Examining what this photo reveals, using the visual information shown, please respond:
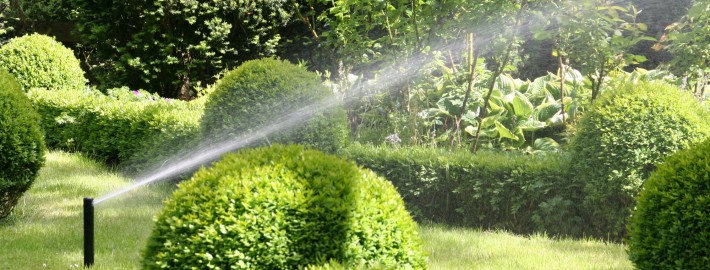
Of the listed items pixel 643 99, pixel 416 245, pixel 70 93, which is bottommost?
pixel 70 93

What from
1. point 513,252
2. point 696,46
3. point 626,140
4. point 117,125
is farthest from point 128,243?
point 696,46

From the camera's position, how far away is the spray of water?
6098mm

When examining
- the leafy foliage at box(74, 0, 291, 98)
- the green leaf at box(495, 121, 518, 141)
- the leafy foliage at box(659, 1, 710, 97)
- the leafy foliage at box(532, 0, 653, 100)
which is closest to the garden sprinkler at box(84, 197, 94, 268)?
the green leaf at box(495, 121, 518, 141)

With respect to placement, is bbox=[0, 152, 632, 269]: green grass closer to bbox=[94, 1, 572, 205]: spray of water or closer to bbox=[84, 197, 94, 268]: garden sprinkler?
bbox=[84, 197, 94, 268]: garden sprinkler

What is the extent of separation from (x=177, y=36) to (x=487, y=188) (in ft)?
25.7

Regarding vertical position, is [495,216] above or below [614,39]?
below

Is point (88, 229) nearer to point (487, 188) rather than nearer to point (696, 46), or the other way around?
point (487, 188)

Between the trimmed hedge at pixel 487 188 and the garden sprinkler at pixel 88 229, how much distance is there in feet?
8.61

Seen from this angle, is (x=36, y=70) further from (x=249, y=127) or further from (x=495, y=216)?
(x=495, y=216)

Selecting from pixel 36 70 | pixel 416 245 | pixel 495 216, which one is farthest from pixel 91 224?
pixel 36 70

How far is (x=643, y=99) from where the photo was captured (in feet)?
17.0

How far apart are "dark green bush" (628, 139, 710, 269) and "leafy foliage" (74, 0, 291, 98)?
9.11 metres

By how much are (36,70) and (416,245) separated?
8574mm

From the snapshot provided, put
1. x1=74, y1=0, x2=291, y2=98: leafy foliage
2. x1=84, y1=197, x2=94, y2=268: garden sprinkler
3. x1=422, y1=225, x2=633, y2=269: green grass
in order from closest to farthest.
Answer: x1=84, y1=197, x2=94, y2=268: garden sprinkler < x1=422, y1=225, x2=633, y2=269: green grass < x1=74, y1=0, x2=291, y2=98: leafy foliage
